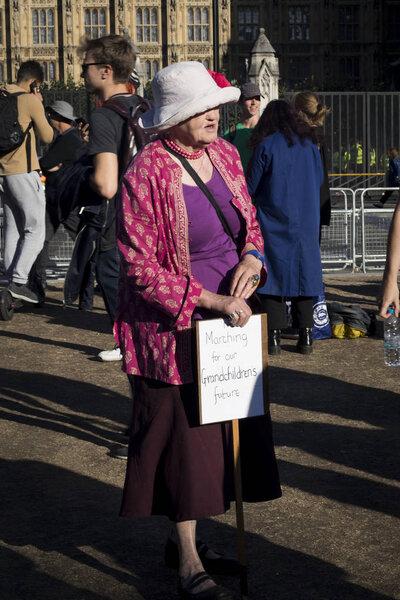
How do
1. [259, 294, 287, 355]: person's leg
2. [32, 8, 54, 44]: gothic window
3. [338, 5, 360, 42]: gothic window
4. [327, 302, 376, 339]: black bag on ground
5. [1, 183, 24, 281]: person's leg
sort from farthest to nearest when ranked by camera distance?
[32, 8, 54, 44]: gothic window < [338, 5, 360, 42]: gothic window < [1, 183, 24, 281]: person's leg < [327, 302, 376, 339]: black bag on ground < [259, 294, 287, 355]: person's leg

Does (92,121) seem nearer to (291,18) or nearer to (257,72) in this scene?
(257,72)

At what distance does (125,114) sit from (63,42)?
6605 cm

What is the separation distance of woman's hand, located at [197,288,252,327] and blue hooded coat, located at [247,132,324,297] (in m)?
3.64

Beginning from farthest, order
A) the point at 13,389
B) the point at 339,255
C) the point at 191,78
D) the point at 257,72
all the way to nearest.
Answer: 1. the point at 257,72
2. the point at 339,255
3. the point at 13,389
4. the point at 191,78

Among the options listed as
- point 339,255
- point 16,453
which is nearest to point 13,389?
point 16,453

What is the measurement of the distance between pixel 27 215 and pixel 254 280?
5785 mm

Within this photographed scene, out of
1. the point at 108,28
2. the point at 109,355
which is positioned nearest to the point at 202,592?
the point at 109,355

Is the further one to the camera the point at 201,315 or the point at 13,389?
the point at 13,389

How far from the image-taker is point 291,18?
6894cm

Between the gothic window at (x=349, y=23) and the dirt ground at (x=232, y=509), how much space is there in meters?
64.1

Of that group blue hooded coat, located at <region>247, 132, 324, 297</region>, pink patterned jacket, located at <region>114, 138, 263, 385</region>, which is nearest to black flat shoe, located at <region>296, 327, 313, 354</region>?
blue hooded coat, located at <region>247, 132, 324, 297</region>

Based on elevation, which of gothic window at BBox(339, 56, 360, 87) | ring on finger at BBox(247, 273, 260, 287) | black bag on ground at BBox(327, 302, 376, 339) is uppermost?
gothic window at BBox(339, 56, 360, 87)

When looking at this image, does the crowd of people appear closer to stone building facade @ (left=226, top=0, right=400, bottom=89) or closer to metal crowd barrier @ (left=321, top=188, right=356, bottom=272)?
metal crowd barrier @ (left=321, top=188, right=356, bottom=272)

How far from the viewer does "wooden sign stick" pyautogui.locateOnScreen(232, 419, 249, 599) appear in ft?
10.7
